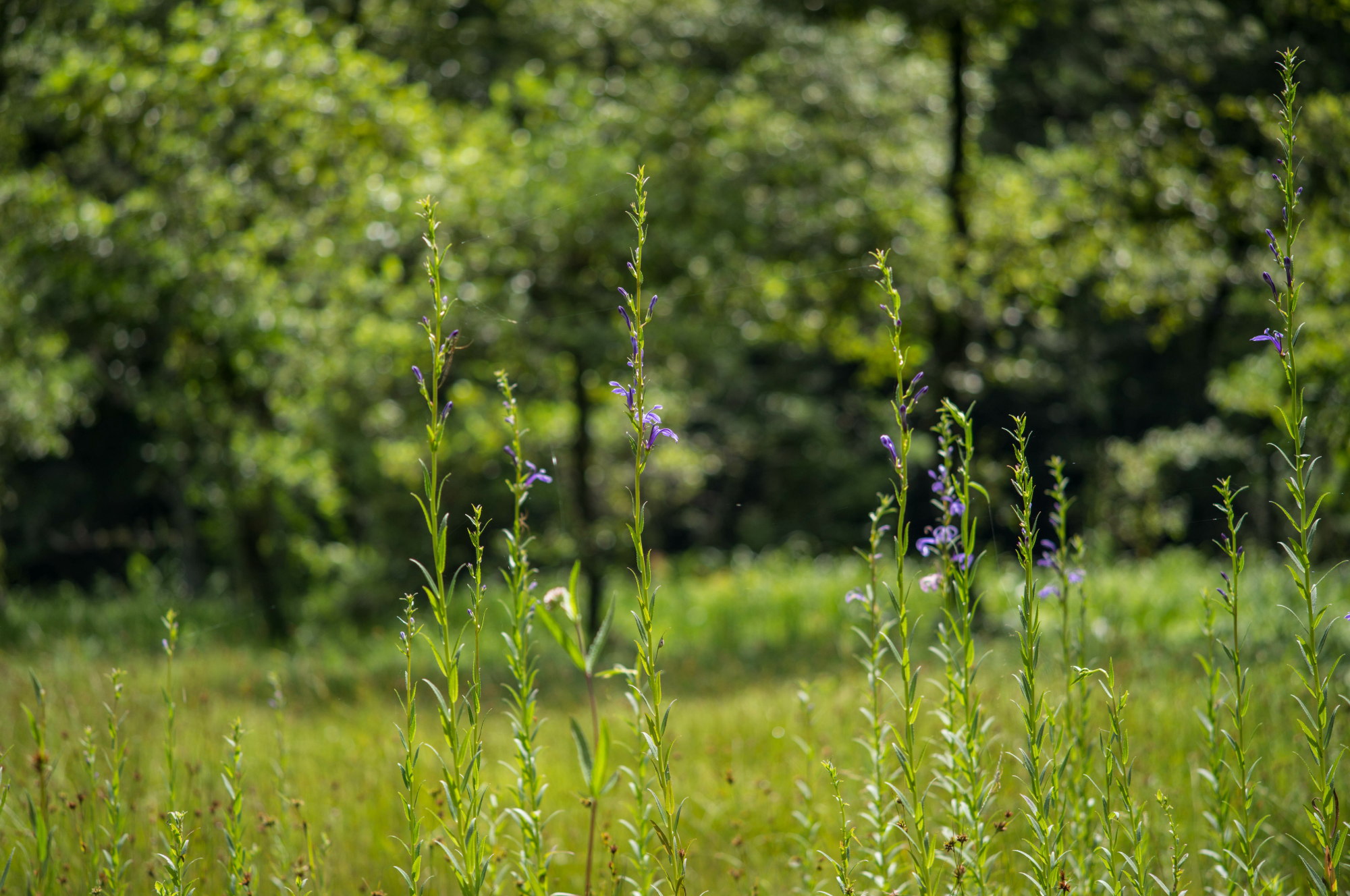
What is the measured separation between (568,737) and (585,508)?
396 cm

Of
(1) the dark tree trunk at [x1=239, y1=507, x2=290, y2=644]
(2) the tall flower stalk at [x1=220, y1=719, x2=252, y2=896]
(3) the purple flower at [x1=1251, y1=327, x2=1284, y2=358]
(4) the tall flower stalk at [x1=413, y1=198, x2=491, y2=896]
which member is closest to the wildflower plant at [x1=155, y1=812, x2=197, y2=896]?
(2) the tall flower stalk at [x1=220, y1=719, x2=252, y2=896]

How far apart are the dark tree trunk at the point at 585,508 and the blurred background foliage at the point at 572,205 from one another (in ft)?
0.15

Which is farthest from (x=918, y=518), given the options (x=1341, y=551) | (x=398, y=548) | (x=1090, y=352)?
(x=398, y=548)

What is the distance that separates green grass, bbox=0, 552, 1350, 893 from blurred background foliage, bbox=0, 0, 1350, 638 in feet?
4.57

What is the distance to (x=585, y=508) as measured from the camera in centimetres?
838

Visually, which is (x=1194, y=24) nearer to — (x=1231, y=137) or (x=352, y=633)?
(x=1231, y=137)

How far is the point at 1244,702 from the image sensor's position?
153 centimetres

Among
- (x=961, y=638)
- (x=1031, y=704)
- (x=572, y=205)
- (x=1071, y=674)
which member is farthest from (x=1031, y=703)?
(x=572, y=205)

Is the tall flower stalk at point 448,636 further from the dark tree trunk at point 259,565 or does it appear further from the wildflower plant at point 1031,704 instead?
the dark tree trunk at point 259,565

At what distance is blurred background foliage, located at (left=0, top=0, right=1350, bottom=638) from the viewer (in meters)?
5.90

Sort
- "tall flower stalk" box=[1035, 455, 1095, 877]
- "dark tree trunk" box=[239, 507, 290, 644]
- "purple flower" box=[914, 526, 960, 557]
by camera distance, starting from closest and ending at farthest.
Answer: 1. "purple flower" box=[914, 526, 960, 557]
2. "tall flower stalk" box=[1035, 455, 1095, 877]
3. "dark tree trunk" box=[239, 507, 290, 644]

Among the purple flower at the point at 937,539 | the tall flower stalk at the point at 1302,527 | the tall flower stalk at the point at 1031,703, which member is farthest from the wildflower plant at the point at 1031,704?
the tall flower stalk at the point at 1302,527

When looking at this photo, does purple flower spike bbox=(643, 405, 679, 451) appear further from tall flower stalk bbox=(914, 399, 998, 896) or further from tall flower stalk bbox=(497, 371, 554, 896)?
tall flower stalk bbox=(914, 399, 998, 896)

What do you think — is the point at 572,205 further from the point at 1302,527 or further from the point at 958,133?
the point at 1302,527
